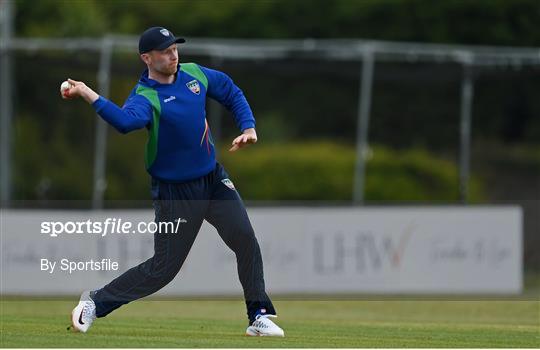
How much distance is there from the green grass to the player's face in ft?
6.35

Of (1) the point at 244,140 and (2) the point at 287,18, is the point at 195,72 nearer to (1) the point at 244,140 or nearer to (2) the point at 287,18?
(1) the point at 244,140

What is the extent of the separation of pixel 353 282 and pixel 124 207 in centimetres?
390

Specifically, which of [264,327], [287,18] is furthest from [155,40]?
[287,18]

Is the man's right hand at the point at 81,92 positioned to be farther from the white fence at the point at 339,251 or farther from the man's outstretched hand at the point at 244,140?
the white fence at the point at 339,251

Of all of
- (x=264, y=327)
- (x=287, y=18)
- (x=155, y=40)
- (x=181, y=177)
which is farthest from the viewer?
(x=287, y=18)

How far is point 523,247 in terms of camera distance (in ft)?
61.9

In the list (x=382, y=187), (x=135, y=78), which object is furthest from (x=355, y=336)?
(x=382, y=187)

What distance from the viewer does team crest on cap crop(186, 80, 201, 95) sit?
32.4 ft

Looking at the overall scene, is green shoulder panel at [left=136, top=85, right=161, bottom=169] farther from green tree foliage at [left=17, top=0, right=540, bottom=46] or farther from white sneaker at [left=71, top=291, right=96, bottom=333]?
green tree foliage at [left=17, top=0, right=540, bottom=46]

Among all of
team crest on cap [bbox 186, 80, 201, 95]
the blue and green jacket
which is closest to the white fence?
the blue and green jacket

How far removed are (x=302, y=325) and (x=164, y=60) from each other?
3.47 metres

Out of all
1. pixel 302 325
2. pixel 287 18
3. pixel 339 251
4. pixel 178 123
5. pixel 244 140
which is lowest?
pixel 302 325

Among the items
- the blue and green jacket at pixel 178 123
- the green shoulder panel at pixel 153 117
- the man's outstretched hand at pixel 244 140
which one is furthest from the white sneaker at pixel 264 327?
the green shoulder panel at pixel 153 117

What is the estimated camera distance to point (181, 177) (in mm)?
9883
